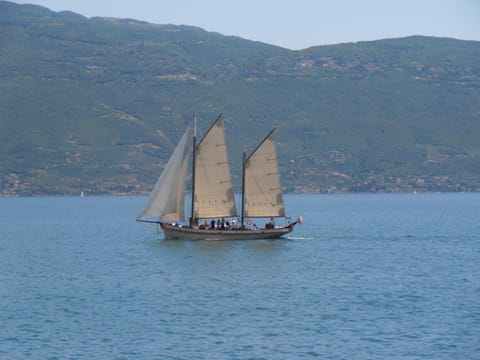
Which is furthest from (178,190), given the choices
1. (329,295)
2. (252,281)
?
(329,295)

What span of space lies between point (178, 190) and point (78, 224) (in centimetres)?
6705

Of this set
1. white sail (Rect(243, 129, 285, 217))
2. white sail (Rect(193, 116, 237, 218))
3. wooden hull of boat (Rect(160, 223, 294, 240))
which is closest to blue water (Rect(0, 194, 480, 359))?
wooden hull of boat (Rect(160, 223, 294, 240))

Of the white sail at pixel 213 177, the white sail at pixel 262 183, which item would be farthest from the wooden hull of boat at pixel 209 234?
the white sail at pixel 262 183

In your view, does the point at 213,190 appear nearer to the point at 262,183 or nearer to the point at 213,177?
the point at 213,177

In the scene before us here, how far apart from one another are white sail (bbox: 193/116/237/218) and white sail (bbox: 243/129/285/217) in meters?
2.15

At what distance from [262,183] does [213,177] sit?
16.0 feet

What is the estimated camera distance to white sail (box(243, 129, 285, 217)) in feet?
329

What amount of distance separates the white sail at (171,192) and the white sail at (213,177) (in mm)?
1632

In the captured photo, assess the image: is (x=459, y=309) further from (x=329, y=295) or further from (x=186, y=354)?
(x=186, y=354)

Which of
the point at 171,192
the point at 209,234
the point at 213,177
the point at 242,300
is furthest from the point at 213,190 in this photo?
the point at 242,300

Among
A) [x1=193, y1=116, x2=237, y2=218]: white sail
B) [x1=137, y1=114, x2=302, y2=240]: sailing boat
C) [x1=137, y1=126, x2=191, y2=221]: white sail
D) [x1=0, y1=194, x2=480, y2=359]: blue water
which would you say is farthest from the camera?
[x1=193, y1=116, x2=237, y2=218]: white sail

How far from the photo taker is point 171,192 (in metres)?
98.9

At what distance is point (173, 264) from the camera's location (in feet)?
276

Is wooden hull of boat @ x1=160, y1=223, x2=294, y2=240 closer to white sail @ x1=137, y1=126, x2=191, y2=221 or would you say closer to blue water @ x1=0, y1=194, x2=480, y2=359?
blue water @ x1=0, y1=194, x2=480, y2=359
